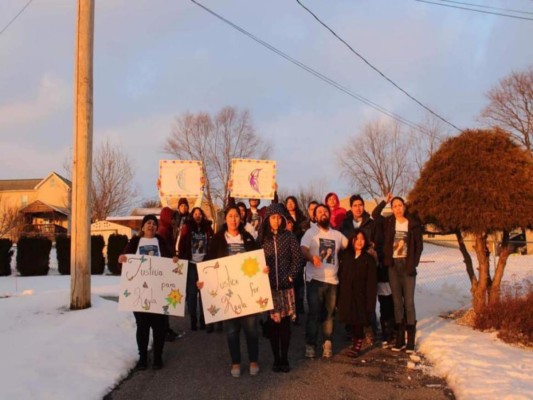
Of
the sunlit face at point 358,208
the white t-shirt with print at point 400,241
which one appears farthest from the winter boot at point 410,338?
the sunlit face at point 358,208

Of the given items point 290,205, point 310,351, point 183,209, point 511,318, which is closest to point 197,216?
point 183,209

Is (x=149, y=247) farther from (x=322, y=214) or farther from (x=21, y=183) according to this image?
(x=21, y=183)

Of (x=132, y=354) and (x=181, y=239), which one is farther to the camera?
(x=181, y=239)

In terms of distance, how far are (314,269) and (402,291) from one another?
1412mm

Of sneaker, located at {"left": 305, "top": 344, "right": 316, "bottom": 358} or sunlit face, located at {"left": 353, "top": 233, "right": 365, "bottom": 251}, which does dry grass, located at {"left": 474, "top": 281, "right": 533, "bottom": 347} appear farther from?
sneaker, located at {"left": 305, "top": 344, "right": 316, "bottom": 358}

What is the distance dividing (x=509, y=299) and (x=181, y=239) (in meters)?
5.32

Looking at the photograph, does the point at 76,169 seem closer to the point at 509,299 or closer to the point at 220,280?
the point at 220,280

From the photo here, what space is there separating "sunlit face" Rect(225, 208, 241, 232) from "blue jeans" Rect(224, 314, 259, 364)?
1055 millimetres

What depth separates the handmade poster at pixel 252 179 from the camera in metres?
10.6

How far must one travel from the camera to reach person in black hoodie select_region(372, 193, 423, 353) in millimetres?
6816

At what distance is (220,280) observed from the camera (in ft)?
19.0

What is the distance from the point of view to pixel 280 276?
583 centimetres

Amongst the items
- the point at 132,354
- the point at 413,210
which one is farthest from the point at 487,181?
the point at 132,354

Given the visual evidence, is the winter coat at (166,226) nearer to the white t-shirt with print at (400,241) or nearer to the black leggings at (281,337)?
the black leggings at (281,337)
